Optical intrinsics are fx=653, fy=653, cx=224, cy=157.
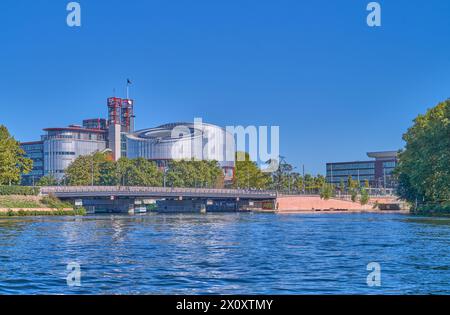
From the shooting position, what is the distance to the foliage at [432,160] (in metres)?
99.2

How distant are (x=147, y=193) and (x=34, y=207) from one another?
38288 millimetres

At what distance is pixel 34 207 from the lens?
126 metres

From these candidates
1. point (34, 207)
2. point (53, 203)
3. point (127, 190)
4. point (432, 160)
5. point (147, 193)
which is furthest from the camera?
point (147, 193)

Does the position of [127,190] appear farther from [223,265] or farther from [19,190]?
[223,265]

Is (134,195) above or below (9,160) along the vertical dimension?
below

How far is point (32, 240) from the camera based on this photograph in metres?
52.4

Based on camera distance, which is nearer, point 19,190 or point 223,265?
point 223,265

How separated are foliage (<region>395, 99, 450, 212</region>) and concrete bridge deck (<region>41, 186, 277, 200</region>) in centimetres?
6387

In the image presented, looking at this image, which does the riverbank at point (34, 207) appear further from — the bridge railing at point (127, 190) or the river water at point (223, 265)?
the river water at point (223, 265)

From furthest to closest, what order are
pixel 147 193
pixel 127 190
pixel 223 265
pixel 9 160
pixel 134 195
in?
pixel 147 193
pixel 134 195
pixel 127 190
pixel 9 160
pixel 223 265

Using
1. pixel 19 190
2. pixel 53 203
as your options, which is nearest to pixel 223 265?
pixel 19 190

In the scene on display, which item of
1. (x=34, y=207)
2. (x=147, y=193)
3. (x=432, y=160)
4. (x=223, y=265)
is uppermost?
(x=432, y=160)
